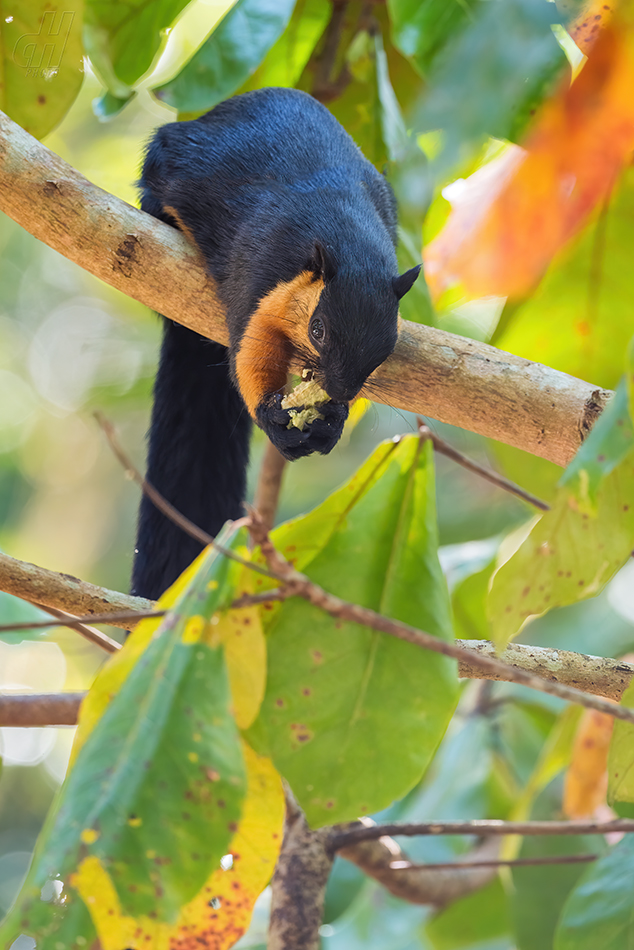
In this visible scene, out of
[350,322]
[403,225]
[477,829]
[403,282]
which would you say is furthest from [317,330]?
[477,829]

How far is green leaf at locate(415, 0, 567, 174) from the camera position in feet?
1.40

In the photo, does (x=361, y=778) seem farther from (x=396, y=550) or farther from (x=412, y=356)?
(x=412, y=356)

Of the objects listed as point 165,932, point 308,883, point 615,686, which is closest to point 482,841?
point 308,883

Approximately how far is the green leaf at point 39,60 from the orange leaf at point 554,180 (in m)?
0.94

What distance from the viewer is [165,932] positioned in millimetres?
794

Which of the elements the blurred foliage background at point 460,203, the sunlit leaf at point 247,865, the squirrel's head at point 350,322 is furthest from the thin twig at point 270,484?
the sunlit leaf at point 247,865

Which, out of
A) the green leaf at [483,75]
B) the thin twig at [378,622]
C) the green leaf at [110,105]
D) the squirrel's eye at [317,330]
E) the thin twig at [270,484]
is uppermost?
the green leaf at [110,105]

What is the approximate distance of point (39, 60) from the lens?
1.83m

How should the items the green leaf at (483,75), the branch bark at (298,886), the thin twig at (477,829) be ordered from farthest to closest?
the branch bark at (298,886) < the thin twig at (477,829) < the green leaf at (483,75)

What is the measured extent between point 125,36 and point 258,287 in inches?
27.7

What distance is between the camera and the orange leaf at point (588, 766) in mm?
2031

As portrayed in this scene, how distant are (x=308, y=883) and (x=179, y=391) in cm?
136

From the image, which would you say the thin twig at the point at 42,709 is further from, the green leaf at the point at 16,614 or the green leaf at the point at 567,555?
the green leaf at the point at 567,555

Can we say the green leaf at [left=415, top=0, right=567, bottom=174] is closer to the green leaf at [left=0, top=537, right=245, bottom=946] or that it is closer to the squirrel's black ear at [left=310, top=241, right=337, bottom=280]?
the green leaf at [left=0, top=537, right=245, bottom=946]
